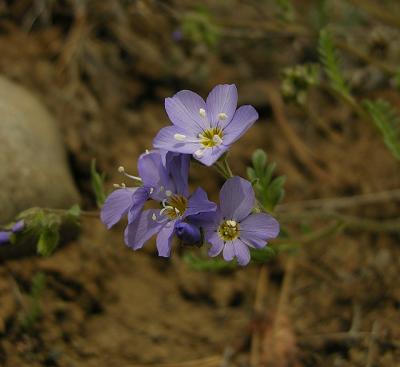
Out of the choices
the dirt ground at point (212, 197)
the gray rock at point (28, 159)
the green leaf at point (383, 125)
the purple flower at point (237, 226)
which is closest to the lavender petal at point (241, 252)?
the purple flower at point (237, 226)

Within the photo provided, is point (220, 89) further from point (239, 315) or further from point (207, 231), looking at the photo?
point (239, 315)

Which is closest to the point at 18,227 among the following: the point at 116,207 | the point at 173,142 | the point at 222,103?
the point at 116,207

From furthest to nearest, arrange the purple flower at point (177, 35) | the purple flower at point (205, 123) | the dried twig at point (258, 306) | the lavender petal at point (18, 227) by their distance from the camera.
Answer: the purple flower at point (177, 35) → the dried twig at point (258, 306) → the lavender petal at point (18, 227) → the purple flower at point (205, 123)

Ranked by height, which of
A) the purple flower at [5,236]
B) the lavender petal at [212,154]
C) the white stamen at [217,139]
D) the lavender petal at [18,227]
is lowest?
the purple flower at [5,236]

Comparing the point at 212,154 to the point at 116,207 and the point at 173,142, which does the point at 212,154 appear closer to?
the point at 173,142

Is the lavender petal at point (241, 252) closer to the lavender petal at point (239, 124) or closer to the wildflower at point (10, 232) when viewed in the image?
the lavender petal at point (239, 124)

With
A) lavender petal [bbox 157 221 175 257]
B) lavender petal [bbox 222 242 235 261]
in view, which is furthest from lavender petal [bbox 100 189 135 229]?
lavender petal [bbox 222 242 235 261]

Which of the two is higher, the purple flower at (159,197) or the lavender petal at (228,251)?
the purple flower at (159,197)

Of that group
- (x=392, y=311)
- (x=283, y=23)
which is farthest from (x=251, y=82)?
(x=392, y=311)
